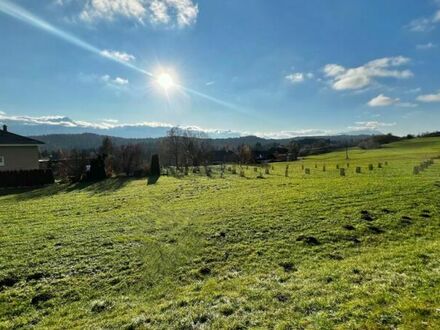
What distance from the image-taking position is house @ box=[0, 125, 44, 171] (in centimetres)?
3247

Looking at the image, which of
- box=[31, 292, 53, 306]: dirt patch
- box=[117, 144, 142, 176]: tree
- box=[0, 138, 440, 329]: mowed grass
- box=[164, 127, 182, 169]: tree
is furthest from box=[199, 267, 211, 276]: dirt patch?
box=[164, 127, 182, 169]: tree

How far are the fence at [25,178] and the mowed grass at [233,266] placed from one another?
19.1m

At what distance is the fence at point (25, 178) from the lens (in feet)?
97.8

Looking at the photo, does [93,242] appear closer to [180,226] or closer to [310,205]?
[180,226]

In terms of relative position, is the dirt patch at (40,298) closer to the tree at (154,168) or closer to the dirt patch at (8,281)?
the dirt patch at (8,281)

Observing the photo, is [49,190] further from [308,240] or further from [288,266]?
[288,266]

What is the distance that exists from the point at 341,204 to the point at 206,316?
9.49 meters

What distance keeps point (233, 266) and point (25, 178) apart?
30803mm

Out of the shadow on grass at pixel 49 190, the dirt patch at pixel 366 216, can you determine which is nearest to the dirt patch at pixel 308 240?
the dirt patch at pixel 366 216

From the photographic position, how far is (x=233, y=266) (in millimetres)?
7633

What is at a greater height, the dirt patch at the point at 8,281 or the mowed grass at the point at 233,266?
the mowed grass at the point at 233,266

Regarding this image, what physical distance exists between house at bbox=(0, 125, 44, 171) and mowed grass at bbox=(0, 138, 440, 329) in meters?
22.6

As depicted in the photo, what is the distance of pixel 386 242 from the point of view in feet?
29.0

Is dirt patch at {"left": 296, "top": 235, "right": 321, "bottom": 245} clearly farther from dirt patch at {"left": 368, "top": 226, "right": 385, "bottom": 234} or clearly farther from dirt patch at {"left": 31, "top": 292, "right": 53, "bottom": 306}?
dirt patch at {"left": 31, "top": 292, "right": 53, "bottom": 306}
